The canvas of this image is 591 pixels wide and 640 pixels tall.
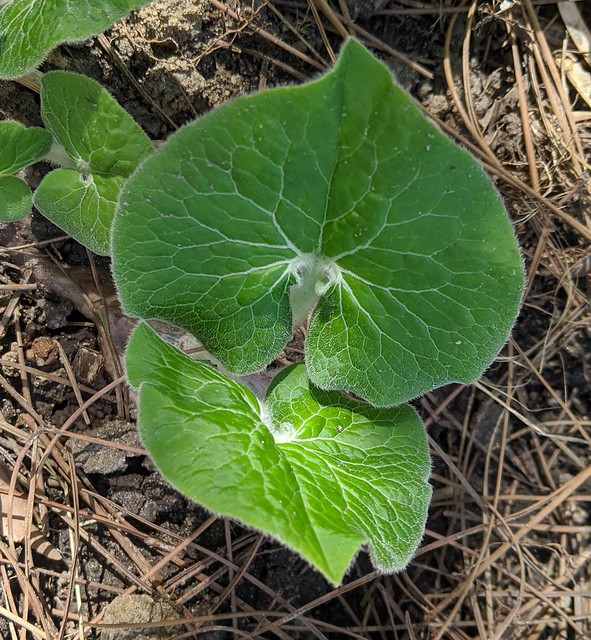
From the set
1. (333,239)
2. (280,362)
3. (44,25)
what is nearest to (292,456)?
(333,239)

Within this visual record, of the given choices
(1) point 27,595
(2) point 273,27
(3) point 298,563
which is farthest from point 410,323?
(1) point 27,595

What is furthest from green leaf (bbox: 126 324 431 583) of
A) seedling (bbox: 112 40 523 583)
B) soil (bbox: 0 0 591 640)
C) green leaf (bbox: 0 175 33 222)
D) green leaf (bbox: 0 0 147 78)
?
green leaf (bbox: 0 0 147 78)

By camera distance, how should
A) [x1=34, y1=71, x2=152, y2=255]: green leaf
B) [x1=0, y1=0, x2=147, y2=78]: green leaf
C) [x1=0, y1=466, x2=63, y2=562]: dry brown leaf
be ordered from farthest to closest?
[x1=0, y1=466, x2=63, y2=562]: dry brown leaf, [x1=34, y1=71, x2=152, y2=255]: green leaf, [x1=0, y1=0, x2=147, y2=78]: green leaf

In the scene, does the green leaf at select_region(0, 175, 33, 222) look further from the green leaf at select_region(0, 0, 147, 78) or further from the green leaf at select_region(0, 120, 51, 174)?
the green leaf at select_region(0, 0, 147, 78)

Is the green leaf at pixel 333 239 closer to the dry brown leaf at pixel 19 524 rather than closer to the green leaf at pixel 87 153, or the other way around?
the green leaf at pixel 87 153

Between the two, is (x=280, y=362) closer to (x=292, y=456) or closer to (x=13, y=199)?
(x=292, y=456)

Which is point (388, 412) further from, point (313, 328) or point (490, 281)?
point (490, 281)
